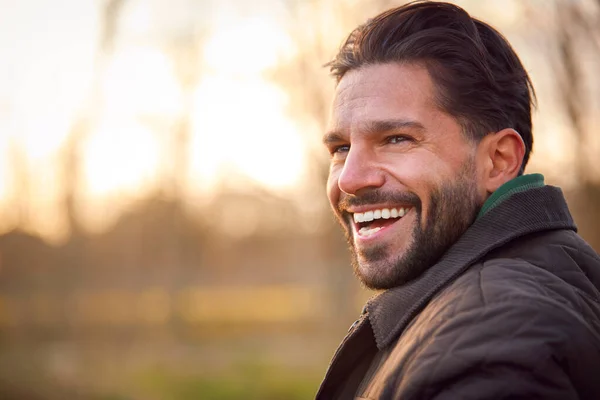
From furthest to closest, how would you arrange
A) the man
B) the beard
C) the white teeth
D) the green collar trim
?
the white teeth → the beard → the green collar trim → the man

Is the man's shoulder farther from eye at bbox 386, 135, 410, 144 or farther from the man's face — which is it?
eye at bbox 386, 135, 410, 144

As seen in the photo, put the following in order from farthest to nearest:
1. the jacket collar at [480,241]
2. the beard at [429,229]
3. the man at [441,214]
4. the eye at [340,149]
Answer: the eye at [340,149] → the beard at [429,229] → the jacket collar at [480,241] → the man at [441,214]

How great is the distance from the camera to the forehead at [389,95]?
81.0 inches

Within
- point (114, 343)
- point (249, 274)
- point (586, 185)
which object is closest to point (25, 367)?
point (114, 343)

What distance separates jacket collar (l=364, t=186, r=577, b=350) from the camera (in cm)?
171

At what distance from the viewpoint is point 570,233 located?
1799 millimetres

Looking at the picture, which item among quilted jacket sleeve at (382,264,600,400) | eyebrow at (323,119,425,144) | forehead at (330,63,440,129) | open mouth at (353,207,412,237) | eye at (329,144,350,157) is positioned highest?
forehead at (330,63,440,129)

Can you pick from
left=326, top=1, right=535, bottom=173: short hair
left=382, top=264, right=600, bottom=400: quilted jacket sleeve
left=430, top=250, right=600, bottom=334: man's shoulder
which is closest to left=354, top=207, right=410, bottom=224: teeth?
left=326, top=1, right=535, bottom=173: short hair

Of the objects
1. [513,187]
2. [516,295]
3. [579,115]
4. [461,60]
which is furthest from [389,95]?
[579,115]

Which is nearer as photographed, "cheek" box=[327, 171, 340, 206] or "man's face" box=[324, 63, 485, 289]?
"man's face" box=[324, 63, 485, 289]

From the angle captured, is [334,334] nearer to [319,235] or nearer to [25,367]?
[319,235]

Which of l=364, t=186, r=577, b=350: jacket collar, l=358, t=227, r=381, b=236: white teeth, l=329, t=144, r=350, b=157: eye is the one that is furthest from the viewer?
l=329, t=144, r=350, b=157: eye

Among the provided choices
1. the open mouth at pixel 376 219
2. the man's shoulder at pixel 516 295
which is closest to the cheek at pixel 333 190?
the open mouth at pixel 376 219

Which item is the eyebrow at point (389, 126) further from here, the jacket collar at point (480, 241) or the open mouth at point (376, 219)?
the jacket collar at point (480, 241)
